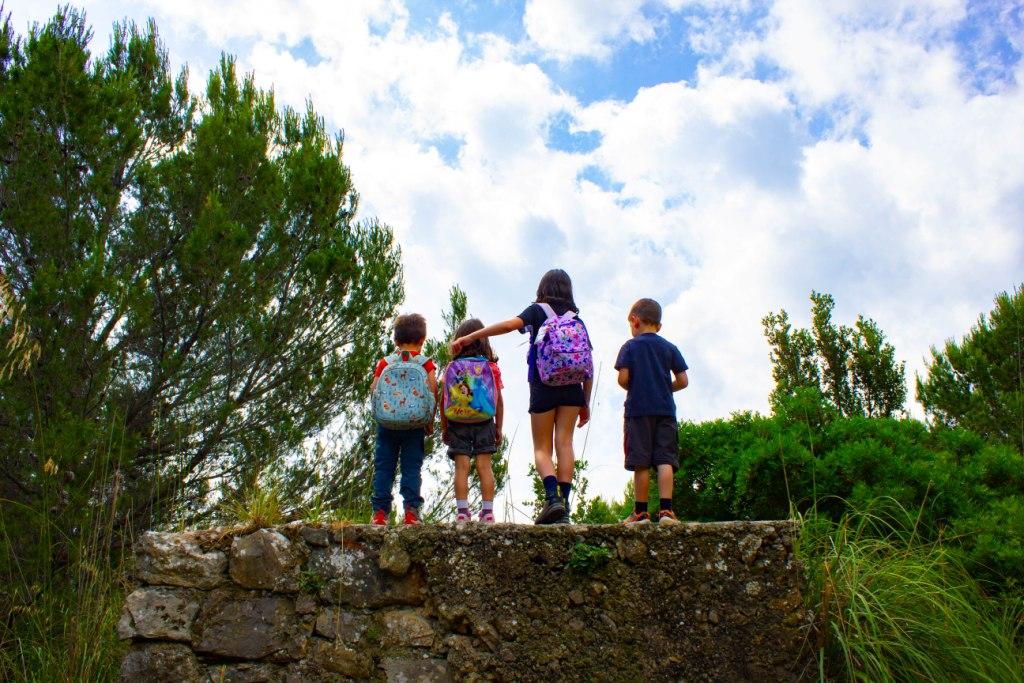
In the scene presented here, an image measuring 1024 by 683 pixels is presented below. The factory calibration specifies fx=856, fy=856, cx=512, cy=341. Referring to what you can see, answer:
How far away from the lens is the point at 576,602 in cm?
372

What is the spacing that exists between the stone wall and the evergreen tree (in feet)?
10.5

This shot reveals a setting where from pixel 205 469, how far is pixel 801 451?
5644 mm

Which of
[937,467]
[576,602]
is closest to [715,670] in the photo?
[576,602]

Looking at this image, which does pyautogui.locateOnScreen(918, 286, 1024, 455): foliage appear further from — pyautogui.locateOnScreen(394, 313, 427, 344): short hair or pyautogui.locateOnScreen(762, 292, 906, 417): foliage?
pyautogui.locateOnScreen(394, 313, 427, 344): short hair

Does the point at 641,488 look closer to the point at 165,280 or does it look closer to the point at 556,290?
the point at 556,290

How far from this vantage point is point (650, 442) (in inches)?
175

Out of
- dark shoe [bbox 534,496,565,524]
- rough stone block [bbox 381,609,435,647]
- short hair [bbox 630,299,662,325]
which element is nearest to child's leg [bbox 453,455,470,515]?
dark shoe [bbox 534,496,565,524]

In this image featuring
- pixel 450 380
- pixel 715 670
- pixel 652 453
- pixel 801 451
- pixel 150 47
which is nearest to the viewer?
pixel 715 670

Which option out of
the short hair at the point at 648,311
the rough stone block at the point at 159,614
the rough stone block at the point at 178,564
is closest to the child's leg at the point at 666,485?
the short hair at the point at 648,311

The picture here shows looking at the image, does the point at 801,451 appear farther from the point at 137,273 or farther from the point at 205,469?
the point at 137,273

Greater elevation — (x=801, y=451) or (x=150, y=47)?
(x=150, y=47)

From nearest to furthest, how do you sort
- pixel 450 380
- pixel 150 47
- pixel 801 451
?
pixel 450 380
pixel 801 451
pixel 150 47

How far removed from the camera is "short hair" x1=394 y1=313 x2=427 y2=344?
495 centimetres

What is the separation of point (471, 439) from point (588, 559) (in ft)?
4.06
